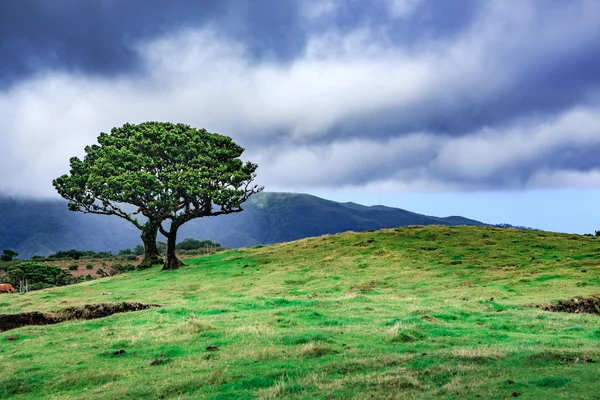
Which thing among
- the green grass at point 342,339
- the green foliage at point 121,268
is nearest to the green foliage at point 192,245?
the green foliage at point 121,268

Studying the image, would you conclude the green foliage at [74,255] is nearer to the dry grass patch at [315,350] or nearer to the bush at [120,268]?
the bush at [120,268]

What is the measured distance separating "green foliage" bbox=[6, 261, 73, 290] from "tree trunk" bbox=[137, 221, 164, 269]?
1264 cm

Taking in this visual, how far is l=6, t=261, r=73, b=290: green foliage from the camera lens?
212 ft

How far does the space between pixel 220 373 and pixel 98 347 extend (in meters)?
7.57

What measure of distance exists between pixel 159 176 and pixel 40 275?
2628 centimetres

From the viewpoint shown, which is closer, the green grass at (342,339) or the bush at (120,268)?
the green grass at (342,339)

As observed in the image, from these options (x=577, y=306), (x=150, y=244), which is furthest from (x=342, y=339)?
(x=150, y=244)

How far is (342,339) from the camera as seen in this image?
17609 millimetres

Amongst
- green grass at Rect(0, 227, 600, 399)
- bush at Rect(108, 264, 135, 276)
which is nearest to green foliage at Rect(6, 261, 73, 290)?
bush at Rect(108, 264, 135, 276)

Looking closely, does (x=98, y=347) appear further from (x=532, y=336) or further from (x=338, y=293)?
(x=338, y=293)

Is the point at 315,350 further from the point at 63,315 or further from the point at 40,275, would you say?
the point at 40,275

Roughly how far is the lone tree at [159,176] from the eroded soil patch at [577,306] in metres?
37.5

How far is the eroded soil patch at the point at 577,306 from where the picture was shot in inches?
1036

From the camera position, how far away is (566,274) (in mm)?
34625
